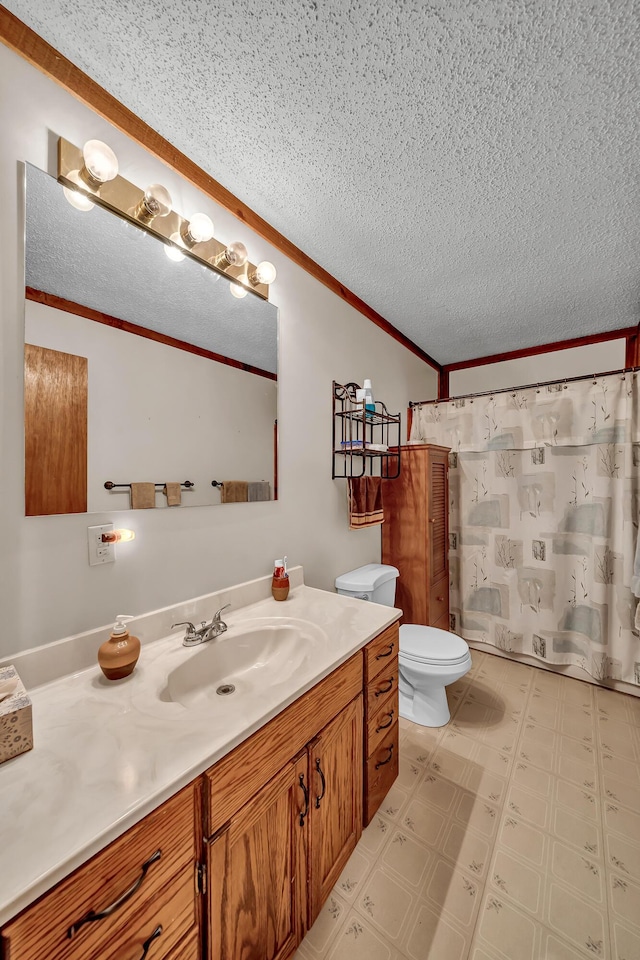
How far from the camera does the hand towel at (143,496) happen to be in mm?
1093

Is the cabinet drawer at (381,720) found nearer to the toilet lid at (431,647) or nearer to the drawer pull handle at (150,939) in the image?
the toilet lid at (431,647)

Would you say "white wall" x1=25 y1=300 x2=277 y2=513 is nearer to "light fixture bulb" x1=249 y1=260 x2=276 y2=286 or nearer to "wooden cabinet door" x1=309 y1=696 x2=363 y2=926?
"light fixture bulb" x1=249 y1=260 x2=276 y2=286

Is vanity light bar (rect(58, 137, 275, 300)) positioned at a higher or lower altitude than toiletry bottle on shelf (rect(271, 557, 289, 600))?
higher

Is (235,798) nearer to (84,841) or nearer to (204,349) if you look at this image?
(84,841)

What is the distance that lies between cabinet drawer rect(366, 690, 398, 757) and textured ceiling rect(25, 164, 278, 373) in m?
1.38

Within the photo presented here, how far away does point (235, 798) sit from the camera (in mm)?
745

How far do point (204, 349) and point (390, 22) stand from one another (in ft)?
3.17

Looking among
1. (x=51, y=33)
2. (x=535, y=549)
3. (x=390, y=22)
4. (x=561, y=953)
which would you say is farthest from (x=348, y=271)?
(x=561, y=953)

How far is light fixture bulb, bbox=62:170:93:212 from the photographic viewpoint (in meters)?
0.97

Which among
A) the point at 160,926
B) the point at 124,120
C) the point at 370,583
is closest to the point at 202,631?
the point at 160,926

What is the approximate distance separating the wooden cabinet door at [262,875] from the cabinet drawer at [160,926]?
48 millimetres

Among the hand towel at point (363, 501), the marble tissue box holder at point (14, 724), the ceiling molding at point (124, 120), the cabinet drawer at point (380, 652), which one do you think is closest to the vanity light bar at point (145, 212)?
the ceiling molding at point (124, 120)

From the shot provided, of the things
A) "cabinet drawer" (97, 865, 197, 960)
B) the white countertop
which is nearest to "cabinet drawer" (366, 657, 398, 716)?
the white countertop

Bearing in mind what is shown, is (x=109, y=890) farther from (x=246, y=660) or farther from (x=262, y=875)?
(x=246, y=660)
